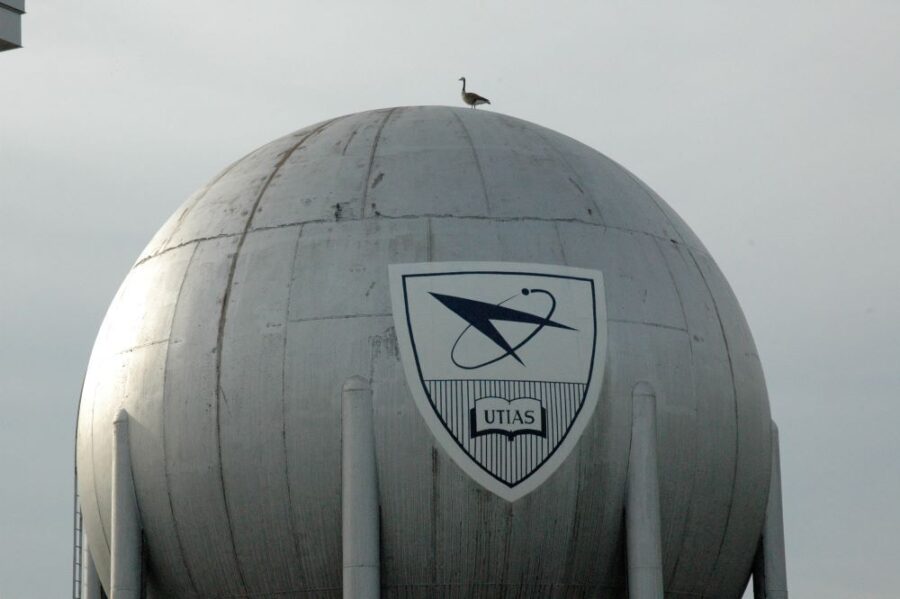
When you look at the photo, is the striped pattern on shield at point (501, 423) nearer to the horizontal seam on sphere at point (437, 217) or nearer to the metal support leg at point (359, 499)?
the metal support leg at point (359, 499)

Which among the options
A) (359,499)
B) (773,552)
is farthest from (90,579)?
(773,552)

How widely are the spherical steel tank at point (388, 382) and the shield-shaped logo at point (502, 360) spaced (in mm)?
196

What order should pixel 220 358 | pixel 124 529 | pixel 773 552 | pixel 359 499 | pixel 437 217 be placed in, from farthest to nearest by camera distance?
pixel 773 552 < pixel 124 529 < pixel 437 217 < pixel 220 358 < pixel 359 499

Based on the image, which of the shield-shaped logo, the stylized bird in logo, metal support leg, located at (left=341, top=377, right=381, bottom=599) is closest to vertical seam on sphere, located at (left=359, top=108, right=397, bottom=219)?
the shield-shaped logo

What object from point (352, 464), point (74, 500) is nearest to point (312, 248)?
point (352, 464)

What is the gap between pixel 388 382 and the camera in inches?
901

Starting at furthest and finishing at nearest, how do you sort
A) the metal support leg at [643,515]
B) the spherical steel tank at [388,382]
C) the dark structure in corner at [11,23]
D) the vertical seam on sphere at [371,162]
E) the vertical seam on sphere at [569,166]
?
the vertical seam on sphere at [569,166] → the vertical seam on sphere at [371,162] → the dark structure in corner at [11,23] → the metal support leg at [643,515] → the spherical steel tank at [388,382]

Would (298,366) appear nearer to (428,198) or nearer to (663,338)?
(428,198)

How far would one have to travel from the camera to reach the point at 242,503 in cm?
2344

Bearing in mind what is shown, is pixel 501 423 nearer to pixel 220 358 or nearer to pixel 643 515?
pixel 643 515

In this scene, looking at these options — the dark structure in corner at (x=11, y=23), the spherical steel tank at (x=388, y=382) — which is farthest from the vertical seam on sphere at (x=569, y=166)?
the dark structure in corner at (x=11, y=23)

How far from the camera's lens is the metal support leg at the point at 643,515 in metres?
23.2

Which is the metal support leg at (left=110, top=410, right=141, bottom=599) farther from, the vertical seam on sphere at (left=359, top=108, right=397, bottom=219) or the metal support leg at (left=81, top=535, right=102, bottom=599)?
the vertical seam on sphere at (left=359, top=108, right=397, bottom=219)

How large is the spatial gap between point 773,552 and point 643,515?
380cm
